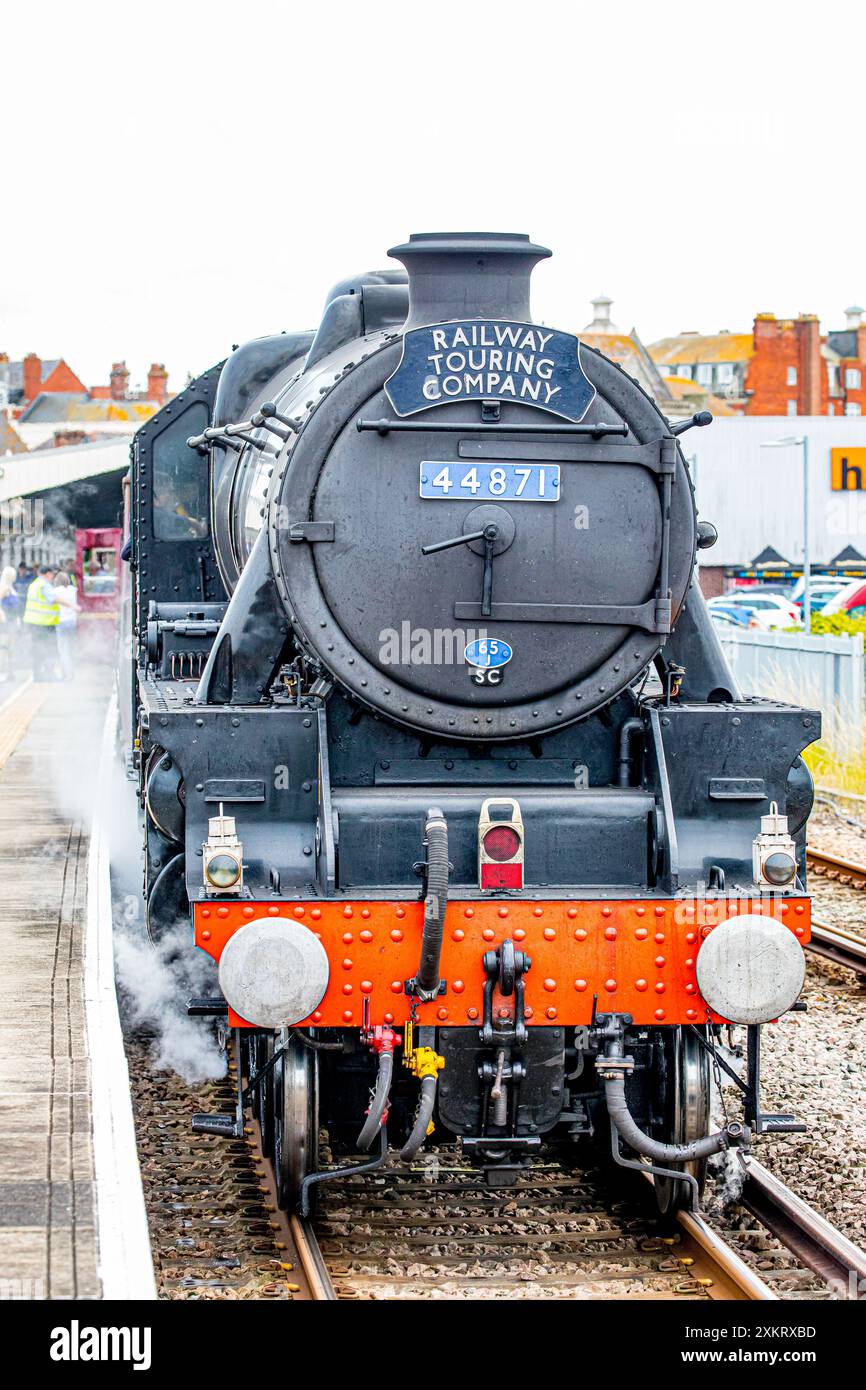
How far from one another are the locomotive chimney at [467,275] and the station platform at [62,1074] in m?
Answer: 2.64

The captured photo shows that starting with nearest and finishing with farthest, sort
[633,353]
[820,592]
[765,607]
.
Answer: [765,607] → [820,592] → [633,353]

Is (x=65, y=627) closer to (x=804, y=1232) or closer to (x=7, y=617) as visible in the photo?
(x=7, y=617)

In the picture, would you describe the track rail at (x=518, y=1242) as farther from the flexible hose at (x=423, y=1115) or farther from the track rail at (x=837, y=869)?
the track rail at (x=837, y=869)

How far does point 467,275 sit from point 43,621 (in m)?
15.6

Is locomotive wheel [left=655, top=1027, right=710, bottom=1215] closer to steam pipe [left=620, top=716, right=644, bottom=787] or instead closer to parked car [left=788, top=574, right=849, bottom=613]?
steam pipe [left=620, top=716, right=644, bottom=787]

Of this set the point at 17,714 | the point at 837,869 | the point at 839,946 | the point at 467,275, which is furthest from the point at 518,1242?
the point at 17,714

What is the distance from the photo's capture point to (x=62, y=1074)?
5.41 metres

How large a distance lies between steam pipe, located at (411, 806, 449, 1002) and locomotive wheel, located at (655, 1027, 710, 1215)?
2.77 feet

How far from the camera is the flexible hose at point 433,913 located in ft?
15.0

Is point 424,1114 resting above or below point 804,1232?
above

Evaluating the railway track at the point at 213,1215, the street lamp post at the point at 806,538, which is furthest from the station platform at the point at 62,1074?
the street lamp post at the point at 806,538

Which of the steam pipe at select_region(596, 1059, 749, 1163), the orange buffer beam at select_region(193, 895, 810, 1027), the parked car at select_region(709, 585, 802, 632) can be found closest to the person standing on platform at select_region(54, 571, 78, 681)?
the parked car at select_region(709, 585, 802, 632)
